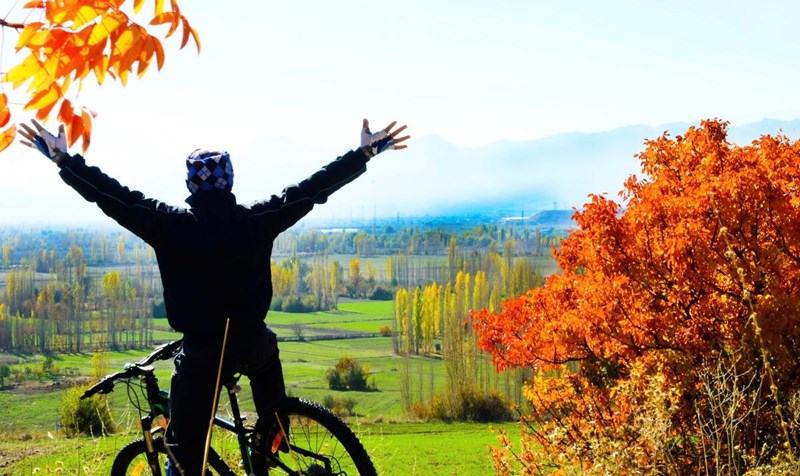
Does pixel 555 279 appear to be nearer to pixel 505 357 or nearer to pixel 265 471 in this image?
pixel 505 357

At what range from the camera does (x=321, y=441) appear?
115 inches

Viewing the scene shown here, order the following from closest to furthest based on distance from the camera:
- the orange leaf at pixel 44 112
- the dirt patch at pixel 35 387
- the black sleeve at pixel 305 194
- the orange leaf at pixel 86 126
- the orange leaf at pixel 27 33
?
the orange leaf at pixel 27 33 < the orange leaf at pixel 44 112 < the orange leaf at pixel 86 126 < the black sleeve at pixel 305 194 < the dirt patch at pixel 35 387

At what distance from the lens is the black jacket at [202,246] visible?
279 centimetres

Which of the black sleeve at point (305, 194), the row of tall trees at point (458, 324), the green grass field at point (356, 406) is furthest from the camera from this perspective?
the row of tall trees at point (458, 324)

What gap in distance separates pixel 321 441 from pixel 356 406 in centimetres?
6622

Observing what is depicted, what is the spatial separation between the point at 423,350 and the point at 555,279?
76.5 m

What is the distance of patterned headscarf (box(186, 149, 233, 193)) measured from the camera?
288 cm

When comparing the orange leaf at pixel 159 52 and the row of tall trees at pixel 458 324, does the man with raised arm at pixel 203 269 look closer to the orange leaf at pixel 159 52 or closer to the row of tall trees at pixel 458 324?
the orange leaf at pixel 159 52

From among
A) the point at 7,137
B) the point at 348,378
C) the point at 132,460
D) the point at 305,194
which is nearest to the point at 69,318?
the point at 348,378

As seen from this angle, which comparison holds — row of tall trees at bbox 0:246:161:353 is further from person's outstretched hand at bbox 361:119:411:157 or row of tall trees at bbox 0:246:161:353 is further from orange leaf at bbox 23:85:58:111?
orange leaf at bbox 23:85:58:111

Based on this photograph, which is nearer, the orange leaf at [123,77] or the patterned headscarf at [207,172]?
the orange leaf at [123,77]

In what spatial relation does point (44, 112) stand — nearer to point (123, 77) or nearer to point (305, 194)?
point (123, 77)

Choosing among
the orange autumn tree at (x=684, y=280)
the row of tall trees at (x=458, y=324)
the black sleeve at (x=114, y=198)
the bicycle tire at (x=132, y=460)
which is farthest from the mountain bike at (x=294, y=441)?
the row of tall trees at (x=458, y=324)

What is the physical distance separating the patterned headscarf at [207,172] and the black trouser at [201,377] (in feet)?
1.91
